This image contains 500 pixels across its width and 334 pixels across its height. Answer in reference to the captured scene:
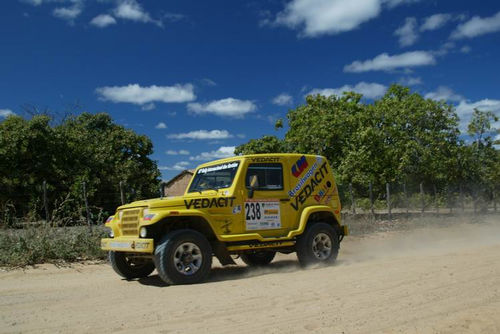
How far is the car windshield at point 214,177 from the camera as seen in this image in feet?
29.3

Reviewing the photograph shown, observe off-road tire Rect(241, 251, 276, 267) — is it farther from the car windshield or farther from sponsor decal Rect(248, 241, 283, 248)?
the car windshield

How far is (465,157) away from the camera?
29.4 m

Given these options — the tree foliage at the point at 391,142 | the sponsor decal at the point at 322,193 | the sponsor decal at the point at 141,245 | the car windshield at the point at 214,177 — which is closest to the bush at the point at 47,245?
the car windshield at the point at 214,177

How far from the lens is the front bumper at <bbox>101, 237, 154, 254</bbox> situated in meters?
7.67

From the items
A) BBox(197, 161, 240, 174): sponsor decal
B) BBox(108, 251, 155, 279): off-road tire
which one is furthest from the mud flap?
BBox(197, 161, 240, 174): sponsor decal

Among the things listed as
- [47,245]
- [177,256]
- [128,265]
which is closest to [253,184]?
[177,256]

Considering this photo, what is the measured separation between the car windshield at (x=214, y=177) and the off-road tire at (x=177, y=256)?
1.29m

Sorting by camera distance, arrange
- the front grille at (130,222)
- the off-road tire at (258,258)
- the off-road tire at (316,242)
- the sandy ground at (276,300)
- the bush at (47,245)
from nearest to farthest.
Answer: the sandy ground at (276,300) < the front grille at (130,222) < the off-road tire at (316,242) < the bush at (47,245) < the off-road tire at (258,258)

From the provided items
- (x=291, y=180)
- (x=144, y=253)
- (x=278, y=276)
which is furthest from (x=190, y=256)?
(x=291, y=180)

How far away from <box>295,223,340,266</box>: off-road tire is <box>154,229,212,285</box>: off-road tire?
208 centimetres

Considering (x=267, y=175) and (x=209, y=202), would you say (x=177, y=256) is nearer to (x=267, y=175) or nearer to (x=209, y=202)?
(x=209, y=202)

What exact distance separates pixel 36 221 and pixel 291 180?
20.4 ft

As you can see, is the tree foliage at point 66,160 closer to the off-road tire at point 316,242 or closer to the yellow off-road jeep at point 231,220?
the yellow off-road jeep at point 231,220

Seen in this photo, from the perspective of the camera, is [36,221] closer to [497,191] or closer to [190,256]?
[190,256]
